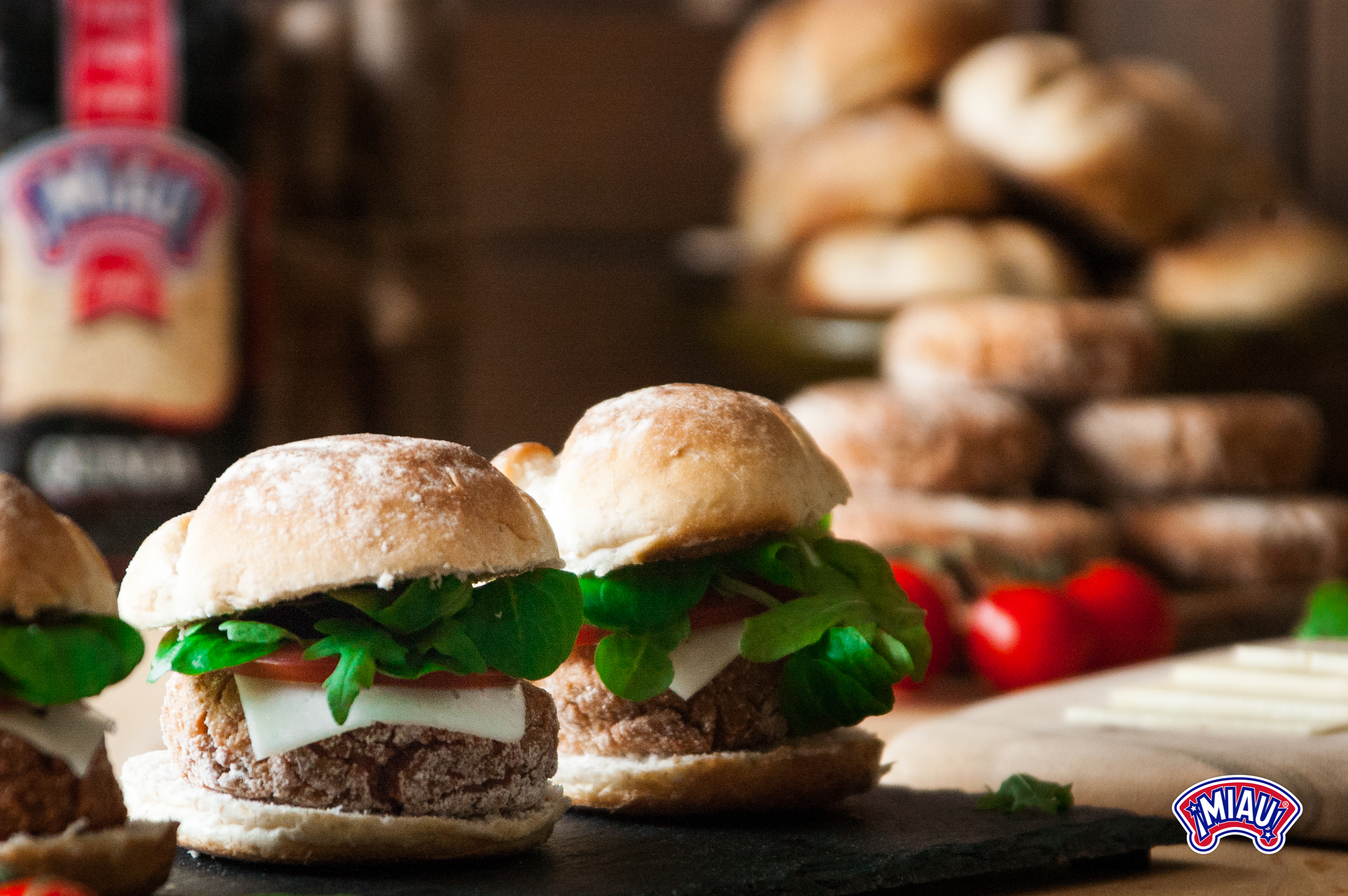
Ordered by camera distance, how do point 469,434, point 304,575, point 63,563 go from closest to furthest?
point 63,563, point 304,575, point 469,434

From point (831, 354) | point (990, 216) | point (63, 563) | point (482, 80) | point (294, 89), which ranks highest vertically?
point (482, 80)

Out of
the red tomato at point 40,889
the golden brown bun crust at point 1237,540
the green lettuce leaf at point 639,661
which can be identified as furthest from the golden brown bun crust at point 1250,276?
the red tomato at point 40,889

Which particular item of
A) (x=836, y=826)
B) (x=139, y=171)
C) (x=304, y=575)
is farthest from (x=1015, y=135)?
(x=304, y=575)

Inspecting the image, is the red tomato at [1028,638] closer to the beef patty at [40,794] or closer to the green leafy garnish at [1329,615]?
the green leafy garnish at [1329,615]

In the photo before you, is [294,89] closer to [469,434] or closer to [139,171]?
[139,171]

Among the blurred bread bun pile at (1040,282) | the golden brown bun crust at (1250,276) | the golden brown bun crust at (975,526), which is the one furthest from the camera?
the golden brown bun crust at (1250,276)

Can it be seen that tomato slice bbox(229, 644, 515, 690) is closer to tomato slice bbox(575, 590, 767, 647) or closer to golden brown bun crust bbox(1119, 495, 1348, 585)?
tomato slice bbox(575, 590, 767, 647)
